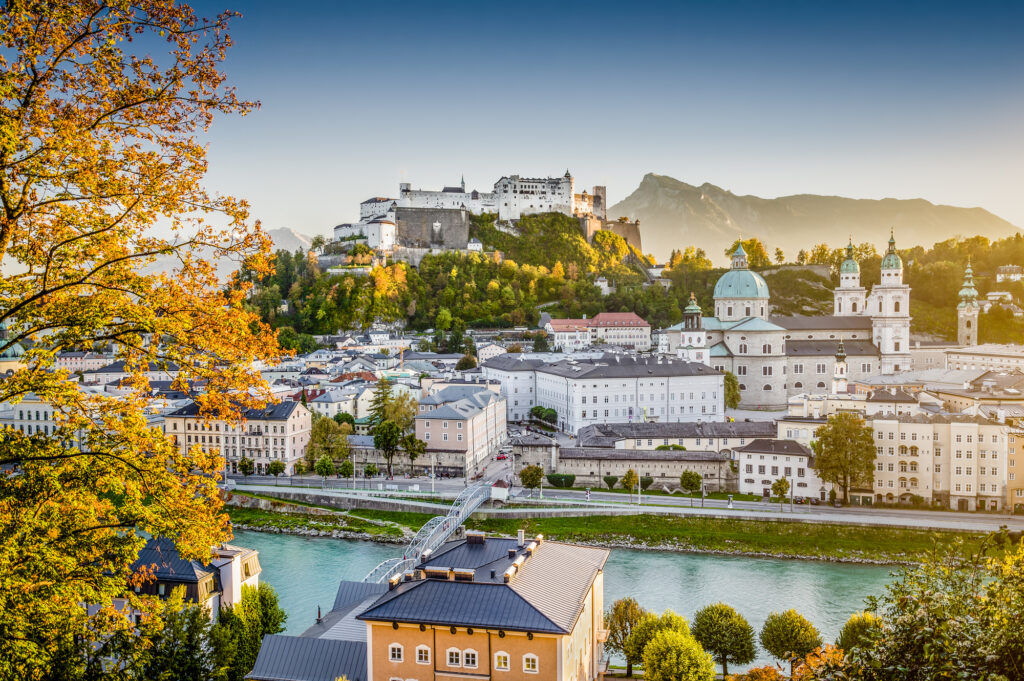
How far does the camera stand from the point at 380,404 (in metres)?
30.6

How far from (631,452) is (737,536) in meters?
5.32

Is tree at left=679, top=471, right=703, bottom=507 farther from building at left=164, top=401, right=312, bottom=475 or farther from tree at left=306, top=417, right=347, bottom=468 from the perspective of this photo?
building at left=164, top=401, right=312, bottom=475

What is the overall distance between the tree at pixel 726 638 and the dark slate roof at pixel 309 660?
5.72 metres

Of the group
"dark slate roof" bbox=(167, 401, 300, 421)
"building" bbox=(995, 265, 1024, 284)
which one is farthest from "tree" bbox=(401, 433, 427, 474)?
"building" bbox=(995, 265, 1024, 284)

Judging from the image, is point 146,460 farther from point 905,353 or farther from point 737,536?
point 905,353

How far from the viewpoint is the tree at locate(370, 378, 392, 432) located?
29413mm

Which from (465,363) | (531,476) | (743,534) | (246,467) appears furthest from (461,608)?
(465,363)

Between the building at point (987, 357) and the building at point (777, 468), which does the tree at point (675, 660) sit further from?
the building at point (987, 357)

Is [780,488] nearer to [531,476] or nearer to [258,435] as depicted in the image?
[531,476]

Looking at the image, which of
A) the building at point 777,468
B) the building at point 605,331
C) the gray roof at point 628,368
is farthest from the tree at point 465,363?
the building at point 777,468

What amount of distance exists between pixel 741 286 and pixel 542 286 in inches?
756

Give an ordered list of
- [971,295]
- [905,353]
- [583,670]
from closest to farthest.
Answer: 1. [583,670]
2. [905,353]
3. [971,295]

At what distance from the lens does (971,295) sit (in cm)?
5138

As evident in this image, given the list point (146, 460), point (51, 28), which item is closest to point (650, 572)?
point (146, 460)
